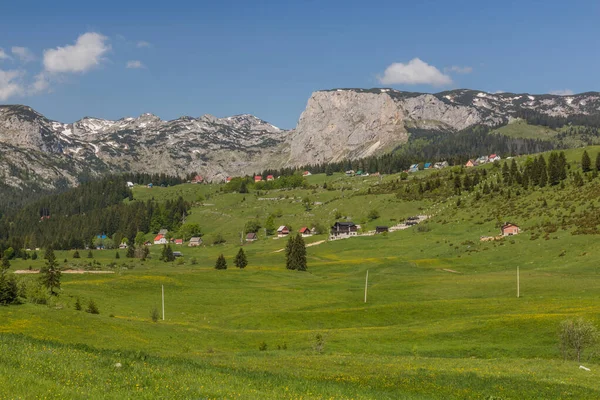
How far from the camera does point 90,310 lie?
6538cm

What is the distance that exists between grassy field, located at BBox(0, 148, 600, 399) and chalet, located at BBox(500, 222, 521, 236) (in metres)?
3.54

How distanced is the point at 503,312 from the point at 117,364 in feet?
177

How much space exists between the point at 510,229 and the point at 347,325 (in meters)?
87.8

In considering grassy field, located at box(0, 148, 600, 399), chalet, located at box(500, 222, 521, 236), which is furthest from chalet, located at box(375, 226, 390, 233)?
chalet, located at box(500, 222, 521, 236)

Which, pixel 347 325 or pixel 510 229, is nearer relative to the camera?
pixel 347 325

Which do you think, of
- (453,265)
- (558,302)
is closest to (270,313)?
(558,302)

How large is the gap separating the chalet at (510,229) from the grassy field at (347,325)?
3539 millimetres

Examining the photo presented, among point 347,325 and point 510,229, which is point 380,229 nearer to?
point 510,229

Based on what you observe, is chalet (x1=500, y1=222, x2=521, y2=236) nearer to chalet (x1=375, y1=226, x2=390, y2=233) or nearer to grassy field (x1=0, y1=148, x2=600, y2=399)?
grassy field (x1=0, y1=148, x2=600, y2=399)

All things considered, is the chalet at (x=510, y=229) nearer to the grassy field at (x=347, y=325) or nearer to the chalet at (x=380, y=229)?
the grassy field at (x=347, y=325)

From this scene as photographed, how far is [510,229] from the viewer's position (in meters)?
141

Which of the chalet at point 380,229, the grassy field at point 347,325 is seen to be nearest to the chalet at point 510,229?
the grassy field at point 347,325

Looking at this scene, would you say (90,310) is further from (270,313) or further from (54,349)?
(54,349)

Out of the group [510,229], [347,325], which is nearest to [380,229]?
[510,229]
